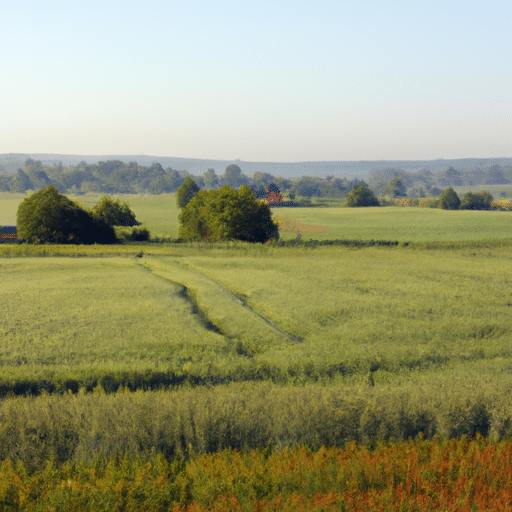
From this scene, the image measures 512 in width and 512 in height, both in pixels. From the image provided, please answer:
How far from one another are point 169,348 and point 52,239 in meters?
40.1

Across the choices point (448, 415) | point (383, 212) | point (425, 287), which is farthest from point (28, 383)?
point (383, 212)

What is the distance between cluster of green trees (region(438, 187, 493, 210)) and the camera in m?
120

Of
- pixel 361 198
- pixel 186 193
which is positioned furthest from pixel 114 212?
pixel 361 198

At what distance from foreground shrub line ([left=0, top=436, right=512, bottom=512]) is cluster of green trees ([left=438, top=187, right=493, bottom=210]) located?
118 metres

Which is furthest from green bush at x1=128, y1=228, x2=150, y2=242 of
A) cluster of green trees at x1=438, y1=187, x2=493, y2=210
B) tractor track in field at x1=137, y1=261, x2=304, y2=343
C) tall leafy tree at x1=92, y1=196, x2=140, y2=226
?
cluster of green trees at x1=438, y1=187, x2=493, y2=210

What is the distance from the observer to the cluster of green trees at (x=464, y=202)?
119688mm

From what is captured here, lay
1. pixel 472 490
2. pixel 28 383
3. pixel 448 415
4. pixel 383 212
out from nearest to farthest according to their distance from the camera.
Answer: pixel 472 490 < pixel 448 415 < pixel 28 383 < pixel 383 212

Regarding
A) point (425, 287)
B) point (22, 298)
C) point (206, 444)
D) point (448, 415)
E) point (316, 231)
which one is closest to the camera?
point (206, 444)

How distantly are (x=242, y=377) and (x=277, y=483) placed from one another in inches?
303

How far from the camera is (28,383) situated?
14.7 m

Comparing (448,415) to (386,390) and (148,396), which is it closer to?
(386,390)

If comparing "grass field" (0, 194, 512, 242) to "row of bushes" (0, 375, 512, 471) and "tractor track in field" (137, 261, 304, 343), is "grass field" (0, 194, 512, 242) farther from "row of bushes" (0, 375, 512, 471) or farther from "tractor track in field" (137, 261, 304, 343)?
"row of bushes" (0, 375, 512, 471)

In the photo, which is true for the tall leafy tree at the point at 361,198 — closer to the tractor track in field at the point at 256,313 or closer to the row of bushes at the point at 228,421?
the tractor track in field at the point at 256,313

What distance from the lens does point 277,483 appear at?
324 inches
